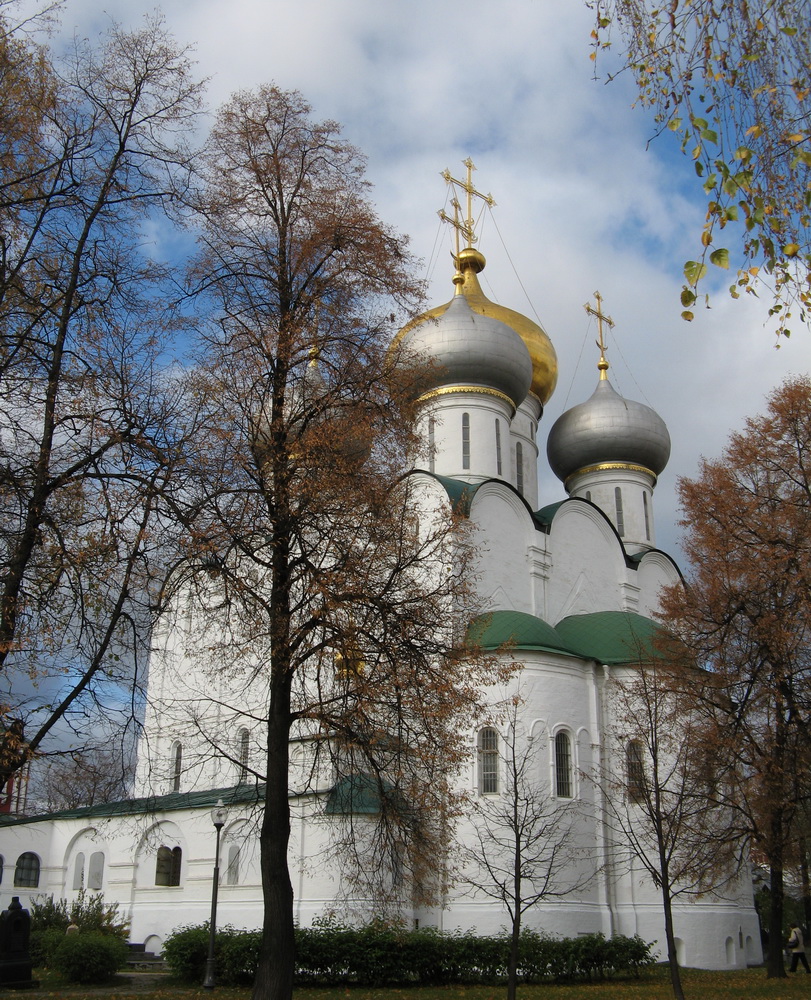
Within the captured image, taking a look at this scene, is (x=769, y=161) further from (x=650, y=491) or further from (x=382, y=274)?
(x=650, y=491)

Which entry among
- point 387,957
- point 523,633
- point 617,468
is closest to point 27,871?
point 387,957

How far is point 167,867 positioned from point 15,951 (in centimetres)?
674

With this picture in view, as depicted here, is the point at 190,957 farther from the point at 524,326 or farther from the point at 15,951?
the point at 524,326

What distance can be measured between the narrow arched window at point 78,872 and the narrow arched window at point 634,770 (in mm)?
11976

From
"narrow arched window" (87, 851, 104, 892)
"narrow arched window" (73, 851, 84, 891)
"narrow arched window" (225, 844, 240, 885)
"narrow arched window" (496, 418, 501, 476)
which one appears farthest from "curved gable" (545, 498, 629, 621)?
"narrow arched window" (73, 851, 84, 891)

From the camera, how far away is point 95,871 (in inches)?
812

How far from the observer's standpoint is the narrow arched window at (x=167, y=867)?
19.1 m

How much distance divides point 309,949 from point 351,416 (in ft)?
26.3

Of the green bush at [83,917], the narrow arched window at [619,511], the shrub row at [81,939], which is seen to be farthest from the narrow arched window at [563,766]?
the green bush at [83,917]

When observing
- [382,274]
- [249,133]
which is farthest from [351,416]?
[249,133]

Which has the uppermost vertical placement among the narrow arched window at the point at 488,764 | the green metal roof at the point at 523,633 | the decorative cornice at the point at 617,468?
the decorative cornice at the point at 617,468

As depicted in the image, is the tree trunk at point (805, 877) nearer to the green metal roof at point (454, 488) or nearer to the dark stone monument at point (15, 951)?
the green metal roof at point (454, 488)

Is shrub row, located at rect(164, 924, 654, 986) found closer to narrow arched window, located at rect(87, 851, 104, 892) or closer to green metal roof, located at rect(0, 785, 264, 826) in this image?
green metal roof, located at rect(0, 785, 264, 826)

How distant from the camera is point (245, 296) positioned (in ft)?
32.6
